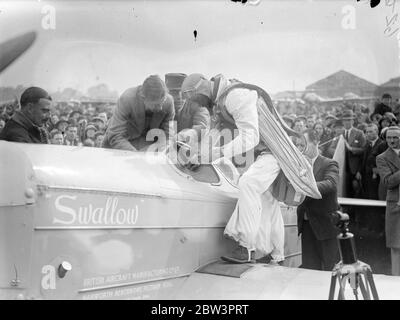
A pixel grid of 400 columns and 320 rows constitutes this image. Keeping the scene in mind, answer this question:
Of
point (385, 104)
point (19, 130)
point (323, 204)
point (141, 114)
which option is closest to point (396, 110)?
point (385, 104)

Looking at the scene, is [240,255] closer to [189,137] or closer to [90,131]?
[189,137]

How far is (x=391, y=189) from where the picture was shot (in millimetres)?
2250

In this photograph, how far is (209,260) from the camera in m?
2.14

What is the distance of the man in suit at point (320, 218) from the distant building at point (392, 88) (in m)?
0.31

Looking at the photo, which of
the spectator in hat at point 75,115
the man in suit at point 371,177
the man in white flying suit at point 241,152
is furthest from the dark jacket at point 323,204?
the spectator in hat at point 75,115

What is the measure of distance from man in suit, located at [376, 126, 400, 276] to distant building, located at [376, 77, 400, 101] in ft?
0.42

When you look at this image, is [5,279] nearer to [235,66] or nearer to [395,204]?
[235,66]

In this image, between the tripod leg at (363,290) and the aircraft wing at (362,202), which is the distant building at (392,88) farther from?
the tripod leg at (363,290)

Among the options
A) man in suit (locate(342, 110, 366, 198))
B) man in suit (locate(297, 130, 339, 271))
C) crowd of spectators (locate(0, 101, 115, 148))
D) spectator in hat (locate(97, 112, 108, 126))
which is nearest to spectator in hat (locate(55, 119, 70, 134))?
crowd of spectators (locate(0, 101, 115, 148))

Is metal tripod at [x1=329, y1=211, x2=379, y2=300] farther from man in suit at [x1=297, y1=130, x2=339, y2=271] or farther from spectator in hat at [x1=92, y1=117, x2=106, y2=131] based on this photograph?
spectator in hat at [x1=92, y1=117, x2=106, y2=131]

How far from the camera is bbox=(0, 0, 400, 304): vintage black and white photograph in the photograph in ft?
5.97

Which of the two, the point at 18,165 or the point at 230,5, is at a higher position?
the point at 230,5
